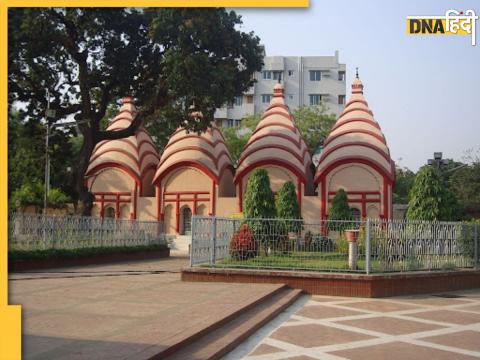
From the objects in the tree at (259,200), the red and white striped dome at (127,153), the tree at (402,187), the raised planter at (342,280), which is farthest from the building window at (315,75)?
the raised planter at (342,280)

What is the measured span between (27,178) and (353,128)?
1663cm

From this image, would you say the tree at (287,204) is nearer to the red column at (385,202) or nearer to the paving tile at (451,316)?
the red column at (385,202)

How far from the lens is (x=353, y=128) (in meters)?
27.7

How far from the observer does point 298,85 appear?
182ft

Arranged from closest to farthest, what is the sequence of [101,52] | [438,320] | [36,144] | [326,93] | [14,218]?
[438,320] < [14,218] < [101,52] < [36,144] < [326,93]

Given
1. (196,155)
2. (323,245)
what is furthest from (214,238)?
(196,155)

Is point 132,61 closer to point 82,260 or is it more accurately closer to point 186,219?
point 82,260

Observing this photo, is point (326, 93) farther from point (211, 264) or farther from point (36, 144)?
point (211, 264)

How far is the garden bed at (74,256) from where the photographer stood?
562 inches

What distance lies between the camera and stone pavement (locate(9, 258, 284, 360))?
575 centimetres

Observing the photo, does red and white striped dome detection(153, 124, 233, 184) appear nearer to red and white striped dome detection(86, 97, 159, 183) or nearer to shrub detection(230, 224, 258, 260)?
red and white striped dome detection(86, 97, 159, 183)

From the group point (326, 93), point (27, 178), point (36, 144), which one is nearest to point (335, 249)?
point (36, 144)

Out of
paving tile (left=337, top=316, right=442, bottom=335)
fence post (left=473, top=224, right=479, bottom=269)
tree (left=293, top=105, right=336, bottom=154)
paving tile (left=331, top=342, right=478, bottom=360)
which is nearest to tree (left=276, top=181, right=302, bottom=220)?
fence post (left=473, top=224, right=479, bottom=269)

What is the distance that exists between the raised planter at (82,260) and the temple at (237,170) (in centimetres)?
628
